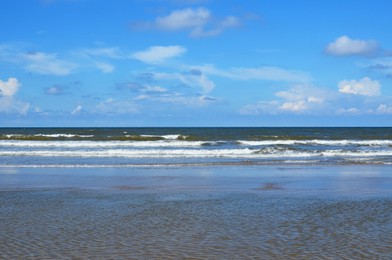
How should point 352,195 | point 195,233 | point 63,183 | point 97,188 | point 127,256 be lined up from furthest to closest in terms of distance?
point 63,183 → point 97,188 → point 352,195 → point 195,233 → point 127,256

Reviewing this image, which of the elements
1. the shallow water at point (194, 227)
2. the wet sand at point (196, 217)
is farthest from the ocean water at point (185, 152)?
the shallow water at point (194, 227)

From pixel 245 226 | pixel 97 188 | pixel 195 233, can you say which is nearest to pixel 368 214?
pixel 245 226

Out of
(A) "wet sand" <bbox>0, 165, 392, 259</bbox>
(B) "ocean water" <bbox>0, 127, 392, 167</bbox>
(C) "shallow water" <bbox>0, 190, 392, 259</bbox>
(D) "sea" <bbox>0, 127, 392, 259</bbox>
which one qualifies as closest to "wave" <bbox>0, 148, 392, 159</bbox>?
(B) "ocean water" <bbox>0, 127, 392, 167</bbox>

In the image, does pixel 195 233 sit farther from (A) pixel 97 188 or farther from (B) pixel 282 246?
(A) pixel 97 188

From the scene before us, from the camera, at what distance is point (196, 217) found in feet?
32.5

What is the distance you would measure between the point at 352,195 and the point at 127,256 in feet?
26.2

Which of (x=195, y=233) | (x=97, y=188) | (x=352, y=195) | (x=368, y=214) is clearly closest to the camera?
(x=195, y=233)

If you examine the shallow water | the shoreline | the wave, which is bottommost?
the shallow water

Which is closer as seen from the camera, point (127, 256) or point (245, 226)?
point (127, 256)

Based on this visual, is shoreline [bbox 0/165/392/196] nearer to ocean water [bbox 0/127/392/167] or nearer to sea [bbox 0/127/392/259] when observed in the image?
sea [bbox 0/127/392/259]

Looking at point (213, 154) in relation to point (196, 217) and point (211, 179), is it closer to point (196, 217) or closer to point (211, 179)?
point (211, 179)

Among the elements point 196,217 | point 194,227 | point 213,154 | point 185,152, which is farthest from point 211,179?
A: point 185,152

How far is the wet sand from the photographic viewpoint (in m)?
7.30

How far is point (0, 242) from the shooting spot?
304 inches
